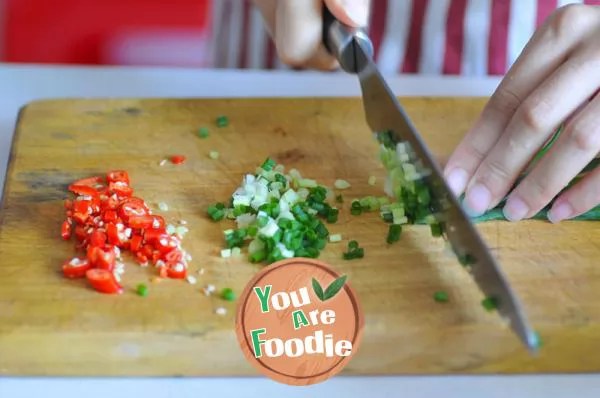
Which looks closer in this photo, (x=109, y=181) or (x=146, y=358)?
(x=146, y=358)

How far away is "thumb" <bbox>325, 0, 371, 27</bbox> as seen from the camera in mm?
1495

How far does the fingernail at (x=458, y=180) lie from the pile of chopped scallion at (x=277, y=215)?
0.20 meters

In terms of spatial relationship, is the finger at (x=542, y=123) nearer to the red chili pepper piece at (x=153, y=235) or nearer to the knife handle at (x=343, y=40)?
the knife handle at (x=343, y=40)

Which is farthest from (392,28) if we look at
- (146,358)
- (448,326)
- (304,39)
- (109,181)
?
(146,358)

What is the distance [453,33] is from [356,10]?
19.8 inches

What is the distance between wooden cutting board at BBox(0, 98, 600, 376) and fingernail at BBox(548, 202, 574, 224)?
0.05ft

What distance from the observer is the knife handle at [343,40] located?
1.52 m

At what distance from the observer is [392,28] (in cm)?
196

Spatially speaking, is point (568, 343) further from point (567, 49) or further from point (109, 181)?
point (109, 181)

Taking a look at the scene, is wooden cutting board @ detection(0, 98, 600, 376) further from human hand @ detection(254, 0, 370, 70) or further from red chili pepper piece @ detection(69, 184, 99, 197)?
A: human hand @ detection(254, 0, 370, 70)

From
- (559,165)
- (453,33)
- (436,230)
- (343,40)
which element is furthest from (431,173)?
(453,33)

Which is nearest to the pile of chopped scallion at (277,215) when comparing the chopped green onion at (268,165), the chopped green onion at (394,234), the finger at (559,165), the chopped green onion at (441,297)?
the chopped green onion at (268,165)

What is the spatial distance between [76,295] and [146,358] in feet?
0.48

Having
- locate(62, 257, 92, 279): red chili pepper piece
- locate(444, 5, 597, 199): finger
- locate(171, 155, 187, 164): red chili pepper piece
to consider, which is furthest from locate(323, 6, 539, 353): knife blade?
locate(62, 257, 92, 279): red chili pepper piece
